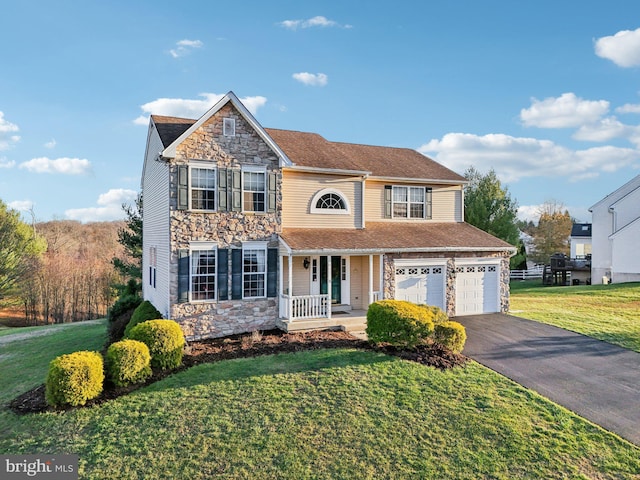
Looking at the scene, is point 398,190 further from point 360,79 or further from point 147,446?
point 147,446

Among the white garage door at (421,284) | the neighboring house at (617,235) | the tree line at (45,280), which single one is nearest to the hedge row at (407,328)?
the white garage door at (421,284)

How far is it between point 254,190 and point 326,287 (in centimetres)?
483

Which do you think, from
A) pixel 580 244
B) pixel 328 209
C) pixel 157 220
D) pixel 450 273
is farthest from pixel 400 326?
pixel 580 244

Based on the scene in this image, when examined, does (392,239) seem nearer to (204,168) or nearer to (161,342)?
(204,168)

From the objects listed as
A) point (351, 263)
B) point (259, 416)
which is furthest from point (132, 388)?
point (351, 263)

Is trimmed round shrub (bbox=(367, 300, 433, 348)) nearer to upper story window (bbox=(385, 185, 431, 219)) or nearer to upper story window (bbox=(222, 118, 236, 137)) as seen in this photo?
upper story window (bbox=(385, 185, 431, 219))

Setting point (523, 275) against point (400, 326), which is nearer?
point (400, 326)

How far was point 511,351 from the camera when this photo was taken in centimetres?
1176

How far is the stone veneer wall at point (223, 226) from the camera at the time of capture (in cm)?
1268

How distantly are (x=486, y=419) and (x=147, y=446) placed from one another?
6534mm

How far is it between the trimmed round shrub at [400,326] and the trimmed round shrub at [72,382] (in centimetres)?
711

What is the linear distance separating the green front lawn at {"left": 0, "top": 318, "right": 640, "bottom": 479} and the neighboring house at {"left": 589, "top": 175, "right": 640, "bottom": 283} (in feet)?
81.0

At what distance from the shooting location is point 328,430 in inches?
287

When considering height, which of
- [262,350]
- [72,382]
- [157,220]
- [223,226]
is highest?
[157,220]
